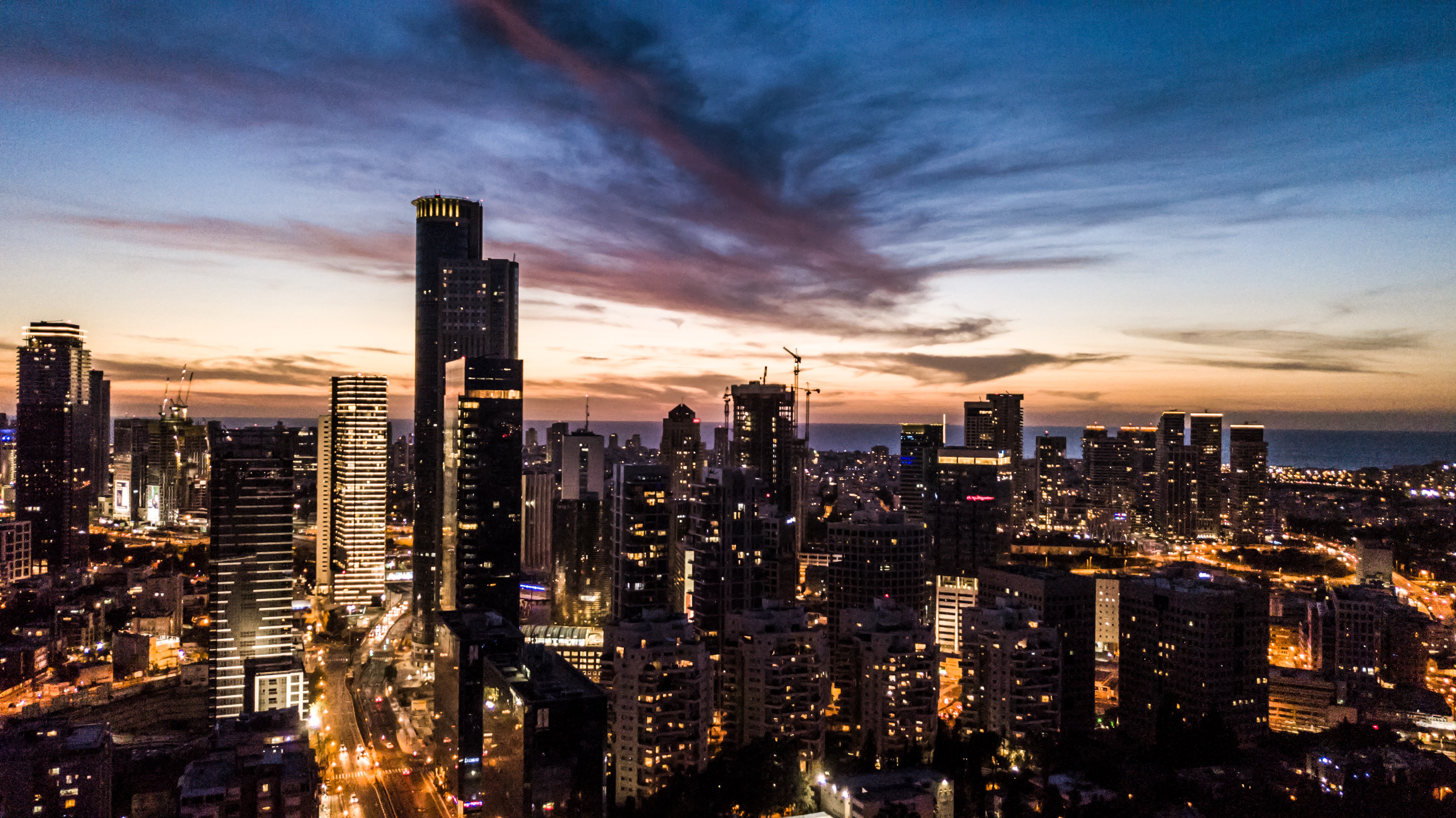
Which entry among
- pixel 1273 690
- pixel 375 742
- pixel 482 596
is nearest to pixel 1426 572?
pixel 1273 690

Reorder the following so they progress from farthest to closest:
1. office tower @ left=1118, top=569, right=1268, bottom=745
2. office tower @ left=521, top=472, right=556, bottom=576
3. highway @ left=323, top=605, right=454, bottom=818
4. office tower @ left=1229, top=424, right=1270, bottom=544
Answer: office tower @ left=1229, top=424, right=1270, bottom=544, office tower @ left=521, top=472, right=556, bottom=576, office tower @ left=1118, top=569, right=1268, bottom=745, highway @ left=323, top=605, right=454, bottom=818

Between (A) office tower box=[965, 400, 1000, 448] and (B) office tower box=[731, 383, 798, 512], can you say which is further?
(A) office tower box=[965, 400, 1000, 448]

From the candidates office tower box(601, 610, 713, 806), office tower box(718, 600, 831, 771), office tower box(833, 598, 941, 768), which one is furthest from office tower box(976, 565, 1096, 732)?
office tower box(601, 610, 713, 806)

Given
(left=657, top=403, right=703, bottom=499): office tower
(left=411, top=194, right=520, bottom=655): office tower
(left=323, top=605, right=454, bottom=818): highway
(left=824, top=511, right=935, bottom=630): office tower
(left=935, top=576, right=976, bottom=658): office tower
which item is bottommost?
(left=323, top=605, right=454, bottom=818): highway

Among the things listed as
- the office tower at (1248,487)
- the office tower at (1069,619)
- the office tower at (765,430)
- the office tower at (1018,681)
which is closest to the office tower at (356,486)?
the office tower at (765,430)

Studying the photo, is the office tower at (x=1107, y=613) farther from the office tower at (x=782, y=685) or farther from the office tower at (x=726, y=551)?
the office tower at (x=782, y=685)

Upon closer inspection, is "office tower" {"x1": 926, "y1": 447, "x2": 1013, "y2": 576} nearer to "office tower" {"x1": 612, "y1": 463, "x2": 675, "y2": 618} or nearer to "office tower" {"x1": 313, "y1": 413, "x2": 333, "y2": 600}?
"office tower" {"x1": 612, "y1": 463, "x2": 675, "y2": 618}
